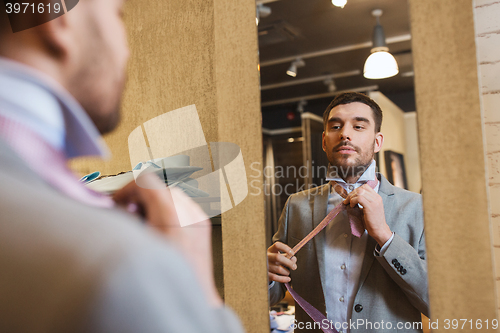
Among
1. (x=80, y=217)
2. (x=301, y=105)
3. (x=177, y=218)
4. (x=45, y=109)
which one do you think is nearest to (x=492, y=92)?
(x=301, y=105)

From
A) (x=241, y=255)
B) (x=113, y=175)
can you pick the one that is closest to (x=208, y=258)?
(x=241, y=255)

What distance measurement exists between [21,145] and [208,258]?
62cm

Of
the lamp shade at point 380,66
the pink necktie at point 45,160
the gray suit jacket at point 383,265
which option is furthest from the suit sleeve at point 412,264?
the pink necktie at point 45,160

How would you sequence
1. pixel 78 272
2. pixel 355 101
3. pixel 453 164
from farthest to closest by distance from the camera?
pixel 355 101 → pixel 453 164 → pixel 78 272

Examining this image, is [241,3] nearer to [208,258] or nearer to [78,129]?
[78,129]

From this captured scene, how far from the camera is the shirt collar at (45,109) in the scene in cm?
94

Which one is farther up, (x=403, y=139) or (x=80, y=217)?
(x=403, y=139)

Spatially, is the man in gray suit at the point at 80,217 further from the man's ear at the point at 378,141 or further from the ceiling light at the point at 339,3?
the ceiling light at the point at 339,3

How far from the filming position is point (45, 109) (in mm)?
969

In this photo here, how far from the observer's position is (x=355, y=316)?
922 millimetres

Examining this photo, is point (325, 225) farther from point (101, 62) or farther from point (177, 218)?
point (101, 62)

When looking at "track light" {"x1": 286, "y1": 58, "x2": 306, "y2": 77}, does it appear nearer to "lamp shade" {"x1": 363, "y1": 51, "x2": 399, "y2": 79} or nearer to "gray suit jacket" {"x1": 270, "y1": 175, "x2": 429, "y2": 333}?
"lamp shade" {"x1": 363, "y1": 51, "x2": 399, "y2": 79}

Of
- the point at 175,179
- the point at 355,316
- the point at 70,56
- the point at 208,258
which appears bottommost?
the point at 355,316

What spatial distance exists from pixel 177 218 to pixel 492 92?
3.28ft
